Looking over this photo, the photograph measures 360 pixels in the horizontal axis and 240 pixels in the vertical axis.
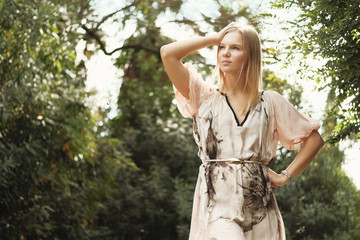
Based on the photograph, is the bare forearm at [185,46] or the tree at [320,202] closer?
the bare forearm at [185,46]

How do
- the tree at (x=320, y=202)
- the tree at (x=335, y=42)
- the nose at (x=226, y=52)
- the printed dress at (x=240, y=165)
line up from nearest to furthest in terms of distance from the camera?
1. the printed dress at (x=240, y=165)
2. the nose at (x=226, y=52)
3. the tree at (x=335, y=42)
4. the tree at (x=320, y=202)

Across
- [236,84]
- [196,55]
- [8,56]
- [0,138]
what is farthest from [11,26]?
[236,84]

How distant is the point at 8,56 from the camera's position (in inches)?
250

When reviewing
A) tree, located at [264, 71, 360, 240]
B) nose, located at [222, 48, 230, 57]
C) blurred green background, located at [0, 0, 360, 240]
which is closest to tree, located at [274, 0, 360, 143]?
blurred green background, located at [0, 0, 360, 240]

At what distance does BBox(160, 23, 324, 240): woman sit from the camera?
285cm

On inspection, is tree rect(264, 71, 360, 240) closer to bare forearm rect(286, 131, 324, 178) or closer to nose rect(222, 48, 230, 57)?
bare forearm rect(286, 131, 324, 178)

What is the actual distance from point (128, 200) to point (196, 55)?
230cm

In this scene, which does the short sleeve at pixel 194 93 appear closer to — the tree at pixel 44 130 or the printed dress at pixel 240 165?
the printed dress at pixel 240 165

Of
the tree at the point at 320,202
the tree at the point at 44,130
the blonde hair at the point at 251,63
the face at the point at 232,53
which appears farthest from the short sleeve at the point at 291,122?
the tree at the point at 320,202

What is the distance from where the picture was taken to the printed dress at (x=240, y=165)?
2840mm

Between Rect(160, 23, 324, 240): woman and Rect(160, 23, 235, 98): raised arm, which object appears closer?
Rect(160, 23, 324, 240): woman

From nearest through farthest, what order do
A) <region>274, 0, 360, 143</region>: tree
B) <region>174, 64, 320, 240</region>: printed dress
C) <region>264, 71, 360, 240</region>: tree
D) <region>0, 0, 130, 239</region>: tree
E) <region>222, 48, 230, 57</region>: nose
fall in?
1. <region>174, 64, 320, 240</region>: printed dress
2. <region>222, 48, 230, 57</region>: nose
3. <region>274, 0, 360, 143</region>: tree
4. <region>0, 0, 130, 239</region>: tree
5. <region>264, 71, 360, 240</region>: tree

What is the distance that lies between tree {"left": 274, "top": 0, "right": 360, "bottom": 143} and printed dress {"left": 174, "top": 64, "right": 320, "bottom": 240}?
558mm

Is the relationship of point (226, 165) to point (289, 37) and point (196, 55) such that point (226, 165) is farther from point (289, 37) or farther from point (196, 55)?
point (196, 55)
